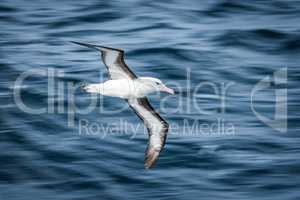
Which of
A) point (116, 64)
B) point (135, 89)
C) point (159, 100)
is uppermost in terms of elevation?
point (116, 64)

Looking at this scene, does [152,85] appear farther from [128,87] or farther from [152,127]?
[152,127]

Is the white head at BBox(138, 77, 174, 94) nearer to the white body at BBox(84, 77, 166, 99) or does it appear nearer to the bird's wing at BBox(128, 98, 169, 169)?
the white body at BBox(84, 77, 166, 99)

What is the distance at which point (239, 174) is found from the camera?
46.1ft

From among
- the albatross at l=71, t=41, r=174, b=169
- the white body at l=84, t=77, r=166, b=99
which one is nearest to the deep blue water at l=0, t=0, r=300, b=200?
the albatross at l=71, t=41, r=174, b=169

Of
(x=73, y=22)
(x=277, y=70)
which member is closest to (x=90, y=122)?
(x=277, y=70)

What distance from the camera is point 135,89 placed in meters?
13.0

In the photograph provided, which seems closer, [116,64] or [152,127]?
[116,64]

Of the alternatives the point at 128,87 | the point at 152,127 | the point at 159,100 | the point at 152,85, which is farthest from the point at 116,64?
the point at 159,100

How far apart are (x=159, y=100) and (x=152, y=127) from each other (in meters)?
2.88

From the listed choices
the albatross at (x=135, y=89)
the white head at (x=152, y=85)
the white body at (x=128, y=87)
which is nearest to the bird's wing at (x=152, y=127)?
the albatross at (x=135, y=89)

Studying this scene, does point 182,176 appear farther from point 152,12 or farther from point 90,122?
point 152,12

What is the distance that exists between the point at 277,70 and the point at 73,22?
588 centimetres

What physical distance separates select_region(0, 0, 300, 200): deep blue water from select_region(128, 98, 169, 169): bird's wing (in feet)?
1.91

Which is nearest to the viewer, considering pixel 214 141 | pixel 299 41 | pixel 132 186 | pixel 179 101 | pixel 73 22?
pixel 132 186
